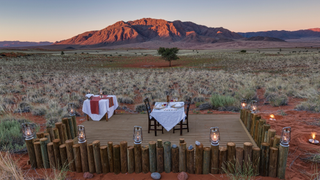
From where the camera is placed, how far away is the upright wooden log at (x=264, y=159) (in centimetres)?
321

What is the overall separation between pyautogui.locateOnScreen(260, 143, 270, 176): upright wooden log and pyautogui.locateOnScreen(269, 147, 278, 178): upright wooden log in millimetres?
56

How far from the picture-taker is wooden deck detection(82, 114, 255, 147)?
4675mm

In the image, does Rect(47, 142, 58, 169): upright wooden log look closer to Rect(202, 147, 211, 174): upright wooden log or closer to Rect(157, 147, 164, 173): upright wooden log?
Rect(157, 147, 164, 173): upright wooden log

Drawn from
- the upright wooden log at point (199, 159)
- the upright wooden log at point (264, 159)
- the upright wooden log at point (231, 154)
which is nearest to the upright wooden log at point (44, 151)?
the upright wooden log at point (199, 159)

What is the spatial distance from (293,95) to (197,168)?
9.52 meters

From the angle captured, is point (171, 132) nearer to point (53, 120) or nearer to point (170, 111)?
point (170, 111)

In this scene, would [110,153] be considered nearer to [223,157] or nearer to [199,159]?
[199,159]

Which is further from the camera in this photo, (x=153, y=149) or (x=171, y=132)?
(x=171, y=132)

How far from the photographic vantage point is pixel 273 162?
10.4 ft

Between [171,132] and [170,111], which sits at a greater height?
[170,111]

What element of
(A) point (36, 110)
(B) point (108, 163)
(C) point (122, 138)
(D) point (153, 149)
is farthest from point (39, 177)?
(A) point (36, 110)

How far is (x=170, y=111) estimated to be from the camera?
16.1 feet

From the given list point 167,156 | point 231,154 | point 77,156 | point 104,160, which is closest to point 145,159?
point 167,156

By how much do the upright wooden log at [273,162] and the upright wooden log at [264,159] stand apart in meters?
0.06
